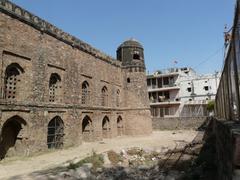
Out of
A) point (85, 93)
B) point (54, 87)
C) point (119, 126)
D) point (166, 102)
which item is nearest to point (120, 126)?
point (119, 126)

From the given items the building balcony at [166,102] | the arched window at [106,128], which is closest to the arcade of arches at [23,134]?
the arched window at [106,128]

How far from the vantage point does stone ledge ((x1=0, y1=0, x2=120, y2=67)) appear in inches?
467

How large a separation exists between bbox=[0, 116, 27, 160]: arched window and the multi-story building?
27196 millimetres

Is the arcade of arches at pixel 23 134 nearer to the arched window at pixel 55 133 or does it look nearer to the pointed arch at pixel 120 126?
the arched window at pixel 55 133

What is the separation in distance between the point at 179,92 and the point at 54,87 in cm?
2813

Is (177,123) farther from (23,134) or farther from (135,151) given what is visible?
(23,134)

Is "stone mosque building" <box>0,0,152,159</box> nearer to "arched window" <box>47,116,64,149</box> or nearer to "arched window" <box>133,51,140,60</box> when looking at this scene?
"arched window" <box>47,116,64,149</box>

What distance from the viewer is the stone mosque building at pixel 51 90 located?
11.8 meters

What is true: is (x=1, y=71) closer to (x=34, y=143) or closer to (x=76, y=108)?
(x=34, y=143)

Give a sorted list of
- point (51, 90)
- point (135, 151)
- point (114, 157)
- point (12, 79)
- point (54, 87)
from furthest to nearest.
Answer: point (54, 87) → point (51, 90) → point (135, 151) → point (114, 157) → point (12, 79)

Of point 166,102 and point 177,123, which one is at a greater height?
point 166,102

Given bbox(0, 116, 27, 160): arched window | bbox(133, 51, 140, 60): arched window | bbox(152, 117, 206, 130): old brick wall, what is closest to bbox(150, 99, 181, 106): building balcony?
bbox(152, 117, 206, 130): old brick wall

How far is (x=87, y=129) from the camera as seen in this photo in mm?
18406

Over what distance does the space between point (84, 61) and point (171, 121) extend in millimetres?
17467
